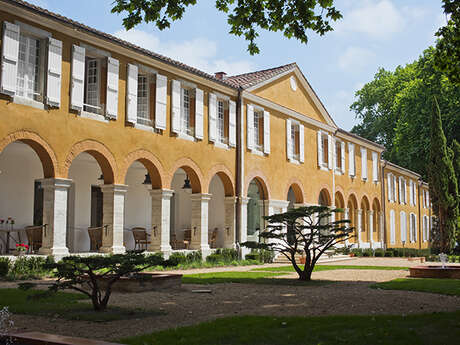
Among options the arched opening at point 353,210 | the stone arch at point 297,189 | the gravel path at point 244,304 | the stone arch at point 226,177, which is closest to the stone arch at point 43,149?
the gravel path at point 244,304

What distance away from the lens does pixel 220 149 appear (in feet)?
66.1

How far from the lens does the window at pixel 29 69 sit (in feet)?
44.4

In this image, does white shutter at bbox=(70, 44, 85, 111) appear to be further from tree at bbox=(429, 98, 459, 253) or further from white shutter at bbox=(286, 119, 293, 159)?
tree at bbox=(429, 98, 459, 253)

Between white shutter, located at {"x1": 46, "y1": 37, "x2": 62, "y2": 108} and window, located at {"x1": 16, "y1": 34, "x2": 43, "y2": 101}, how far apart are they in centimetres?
26

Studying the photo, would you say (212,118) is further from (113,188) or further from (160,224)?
(113,188)

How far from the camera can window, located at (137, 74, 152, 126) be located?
17.5m

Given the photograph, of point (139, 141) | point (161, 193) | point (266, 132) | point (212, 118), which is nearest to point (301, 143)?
point (266, 132)

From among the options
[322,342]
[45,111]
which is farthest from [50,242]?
[322,342]

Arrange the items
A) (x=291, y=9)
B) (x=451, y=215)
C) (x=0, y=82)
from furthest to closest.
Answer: (x=451, y=215) < (x=0, y=82) < (x=291, y=9)

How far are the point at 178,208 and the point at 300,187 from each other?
6.11 m

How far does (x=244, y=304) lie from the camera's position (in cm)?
888

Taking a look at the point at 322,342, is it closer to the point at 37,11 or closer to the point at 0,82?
the point at 0,82

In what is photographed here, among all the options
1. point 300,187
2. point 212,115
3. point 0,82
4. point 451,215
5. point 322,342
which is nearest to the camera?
point 322,342

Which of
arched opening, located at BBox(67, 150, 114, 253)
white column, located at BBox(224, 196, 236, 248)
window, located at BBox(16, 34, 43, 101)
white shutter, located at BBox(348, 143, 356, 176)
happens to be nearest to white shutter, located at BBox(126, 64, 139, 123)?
arched opening, located at BBox(67, 150, 114, 253)
